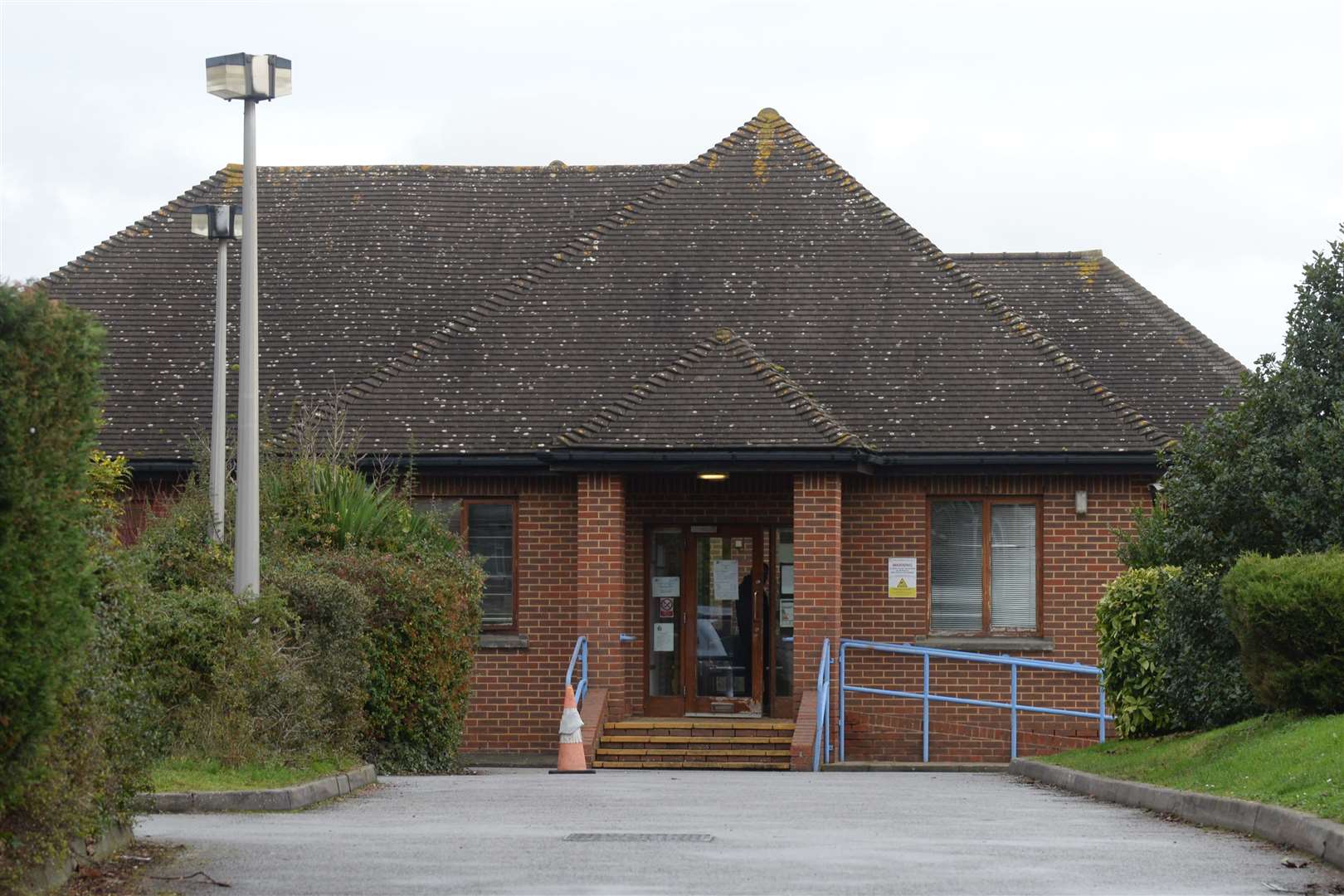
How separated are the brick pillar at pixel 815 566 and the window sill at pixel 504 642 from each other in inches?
138

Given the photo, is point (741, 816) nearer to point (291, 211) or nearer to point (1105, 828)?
point (1105, 828)

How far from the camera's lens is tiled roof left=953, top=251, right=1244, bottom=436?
27.7 meters

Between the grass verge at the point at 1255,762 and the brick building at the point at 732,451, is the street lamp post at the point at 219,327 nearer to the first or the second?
the brick building at the point at 732,451

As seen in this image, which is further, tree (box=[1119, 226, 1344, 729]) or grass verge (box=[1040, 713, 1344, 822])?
tree (box=[1119, 226, 1344, 729])

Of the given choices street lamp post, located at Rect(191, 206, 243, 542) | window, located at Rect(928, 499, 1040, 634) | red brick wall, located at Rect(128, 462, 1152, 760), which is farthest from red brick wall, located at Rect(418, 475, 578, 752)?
window, located at Rect(928, 499, 1040, 634)

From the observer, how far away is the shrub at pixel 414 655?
18.0 meters

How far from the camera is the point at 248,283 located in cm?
1691

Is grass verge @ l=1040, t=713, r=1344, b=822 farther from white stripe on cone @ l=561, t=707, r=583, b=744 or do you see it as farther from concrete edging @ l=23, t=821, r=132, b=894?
concrete edging @ l=23, t=821, r=132, b=894

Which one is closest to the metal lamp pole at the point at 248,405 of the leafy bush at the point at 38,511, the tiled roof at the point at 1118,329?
the leafy bush at the point at 38,511

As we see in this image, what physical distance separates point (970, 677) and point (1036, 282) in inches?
374

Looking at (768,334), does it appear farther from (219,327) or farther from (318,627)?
(318,627)

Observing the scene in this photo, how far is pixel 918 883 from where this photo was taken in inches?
367

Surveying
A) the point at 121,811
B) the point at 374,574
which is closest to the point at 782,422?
the point at 374,574

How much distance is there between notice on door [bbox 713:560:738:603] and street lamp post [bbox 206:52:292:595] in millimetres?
8967
